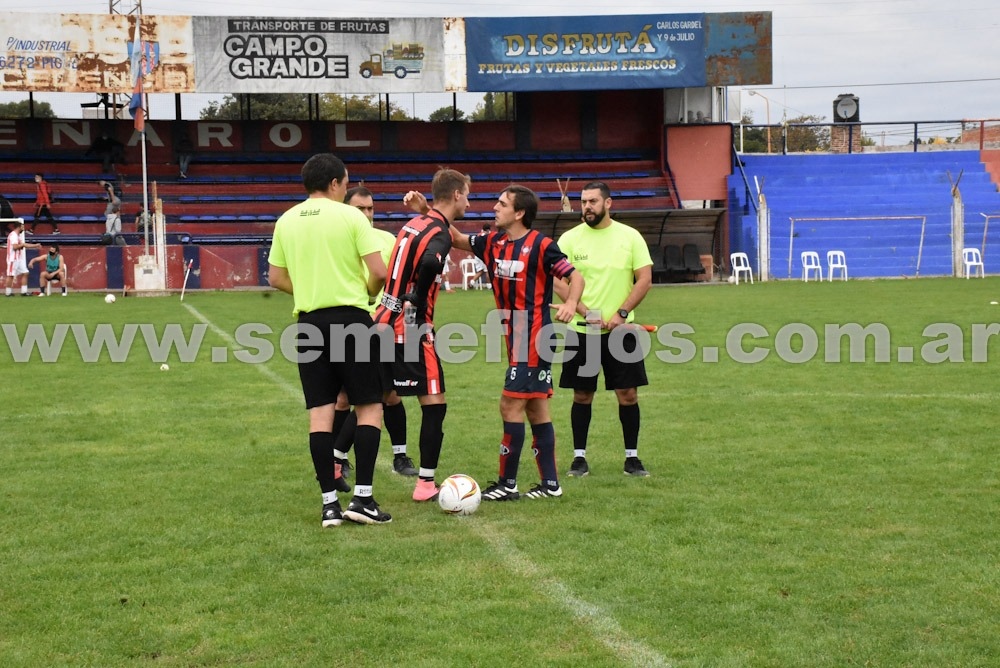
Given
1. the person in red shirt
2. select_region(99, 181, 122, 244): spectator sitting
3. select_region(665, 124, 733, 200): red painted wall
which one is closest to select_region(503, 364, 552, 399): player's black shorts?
select_region(99, 181, 122, 244): spectator sitting

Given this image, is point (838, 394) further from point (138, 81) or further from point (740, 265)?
point (138, 81)

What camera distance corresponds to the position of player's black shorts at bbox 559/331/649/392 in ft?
26.2

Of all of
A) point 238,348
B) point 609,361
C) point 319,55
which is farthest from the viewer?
point 319,55

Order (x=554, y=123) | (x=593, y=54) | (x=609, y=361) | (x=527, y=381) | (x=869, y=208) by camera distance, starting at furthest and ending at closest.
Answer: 1. (x=554, y=123)
2. (x=869, y=208)
3. (x=593, y=54)
4. (x=609, y=361)
5. (x=527, y=381)

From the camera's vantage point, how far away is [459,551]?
580 cm

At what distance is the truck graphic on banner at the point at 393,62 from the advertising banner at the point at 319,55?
0.03 metres

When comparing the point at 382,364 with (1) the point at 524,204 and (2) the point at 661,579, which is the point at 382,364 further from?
(2) the point at 661,579

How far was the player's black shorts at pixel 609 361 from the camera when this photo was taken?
7.99 meters

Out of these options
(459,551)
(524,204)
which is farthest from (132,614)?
(524,204)

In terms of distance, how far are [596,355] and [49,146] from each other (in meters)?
40.8

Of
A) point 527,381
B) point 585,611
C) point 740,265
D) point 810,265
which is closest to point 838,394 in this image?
point 527,381

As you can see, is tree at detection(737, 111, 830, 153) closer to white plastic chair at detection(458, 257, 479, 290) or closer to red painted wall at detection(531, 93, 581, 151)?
red painted wall at detection(531, 93, 581, 151)

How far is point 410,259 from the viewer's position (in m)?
6.94

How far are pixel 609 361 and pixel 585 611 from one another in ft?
11.2
